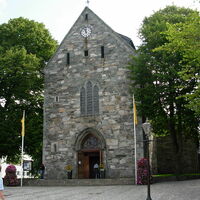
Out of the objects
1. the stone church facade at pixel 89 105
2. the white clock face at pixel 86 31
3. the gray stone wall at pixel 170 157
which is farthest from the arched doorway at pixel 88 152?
the white clock face at pixel 86 31

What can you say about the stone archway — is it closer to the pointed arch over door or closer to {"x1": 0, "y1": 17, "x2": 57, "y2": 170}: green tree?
the pointed arch over door

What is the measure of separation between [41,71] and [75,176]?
12.6 meters

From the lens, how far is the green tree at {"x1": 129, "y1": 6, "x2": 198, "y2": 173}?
23.4 metres

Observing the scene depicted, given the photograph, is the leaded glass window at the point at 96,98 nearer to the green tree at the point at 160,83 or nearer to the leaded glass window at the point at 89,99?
the leaded glass window at the point at 89,99

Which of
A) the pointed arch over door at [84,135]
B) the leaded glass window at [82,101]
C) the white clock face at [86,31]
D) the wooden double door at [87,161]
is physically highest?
the white clock face at [86,31]

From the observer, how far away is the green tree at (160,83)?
76.7 feet

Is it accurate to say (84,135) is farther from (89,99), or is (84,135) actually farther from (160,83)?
(160,83)

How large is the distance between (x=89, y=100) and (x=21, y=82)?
7042 millimetres

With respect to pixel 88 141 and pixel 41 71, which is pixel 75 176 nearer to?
pixel 88 141

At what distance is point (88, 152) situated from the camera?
27422mm

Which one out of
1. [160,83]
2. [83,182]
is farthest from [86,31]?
[83,182]

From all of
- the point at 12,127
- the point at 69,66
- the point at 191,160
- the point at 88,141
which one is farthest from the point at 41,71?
the point at 191,160

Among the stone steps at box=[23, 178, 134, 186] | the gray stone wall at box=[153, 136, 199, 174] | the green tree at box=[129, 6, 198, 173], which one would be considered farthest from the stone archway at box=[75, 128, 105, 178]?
the gray stone wall at box=[153, 136, 199, 174]

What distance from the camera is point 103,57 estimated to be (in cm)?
2809
